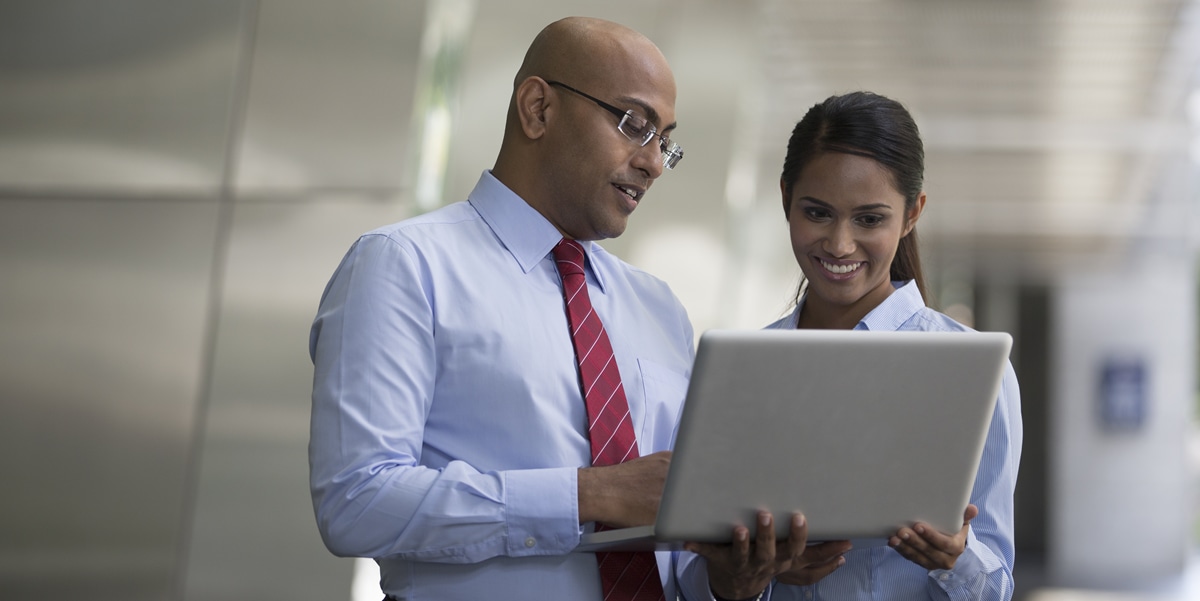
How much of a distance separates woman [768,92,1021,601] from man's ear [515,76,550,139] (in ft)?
1.78

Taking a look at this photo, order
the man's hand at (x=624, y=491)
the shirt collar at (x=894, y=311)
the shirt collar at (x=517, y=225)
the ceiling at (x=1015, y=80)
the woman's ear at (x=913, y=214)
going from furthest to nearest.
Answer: the ceiling at (x=1015, y=80)
the woman's ear at (x=913, y=214)
the shirt collar at (x=894, y=311)
the shirt collar at (x=517, y=225)
the man's hand at (x=624, y=491)

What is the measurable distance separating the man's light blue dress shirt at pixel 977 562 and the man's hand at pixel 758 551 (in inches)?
14.4

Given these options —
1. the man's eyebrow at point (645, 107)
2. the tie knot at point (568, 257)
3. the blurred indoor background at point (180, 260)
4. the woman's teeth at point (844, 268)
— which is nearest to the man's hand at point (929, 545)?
the woman's teeth at point (844, 268)

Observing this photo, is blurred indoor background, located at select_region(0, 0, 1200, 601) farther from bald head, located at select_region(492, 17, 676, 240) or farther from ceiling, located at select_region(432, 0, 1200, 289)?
bald head, located at select_region(492, 17, 676, 240)

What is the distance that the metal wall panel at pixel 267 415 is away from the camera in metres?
3.93

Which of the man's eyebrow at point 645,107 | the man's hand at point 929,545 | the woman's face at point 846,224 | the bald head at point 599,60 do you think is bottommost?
the man's hand at point 929,545

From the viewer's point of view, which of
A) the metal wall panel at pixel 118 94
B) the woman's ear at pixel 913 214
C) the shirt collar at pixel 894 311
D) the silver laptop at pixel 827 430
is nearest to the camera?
the silver laptop at pixel 827 430

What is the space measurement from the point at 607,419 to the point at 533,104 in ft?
2.07

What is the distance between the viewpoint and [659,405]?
2.26 m

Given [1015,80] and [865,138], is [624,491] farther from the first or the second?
[1015,80]

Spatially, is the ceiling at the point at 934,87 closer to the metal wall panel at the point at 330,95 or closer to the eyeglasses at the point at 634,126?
the metal wall panel at the point at 330,95

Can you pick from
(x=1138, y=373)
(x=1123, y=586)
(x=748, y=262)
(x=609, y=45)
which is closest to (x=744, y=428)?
(x=609, y=45)

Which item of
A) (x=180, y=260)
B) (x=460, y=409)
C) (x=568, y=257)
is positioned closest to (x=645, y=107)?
(x=568, y=257)

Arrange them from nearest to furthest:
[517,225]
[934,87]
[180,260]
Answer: [517,225], [180,260], [934,87]
